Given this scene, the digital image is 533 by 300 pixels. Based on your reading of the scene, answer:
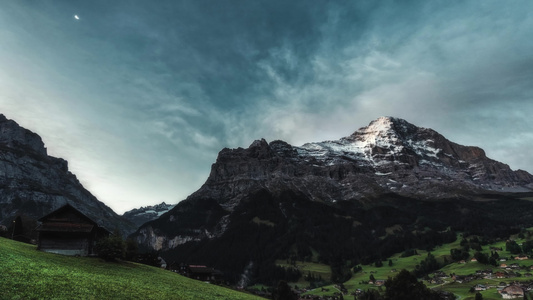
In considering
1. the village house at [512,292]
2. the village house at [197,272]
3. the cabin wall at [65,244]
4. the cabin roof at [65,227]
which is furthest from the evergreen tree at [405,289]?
the cabin roof at [65,227]

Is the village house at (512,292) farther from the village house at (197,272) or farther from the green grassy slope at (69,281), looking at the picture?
the green grassy slope at (69,281)

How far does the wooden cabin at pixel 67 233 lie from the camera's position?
5559cm

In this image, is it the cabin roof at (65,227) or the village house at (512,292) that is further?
the village house at (512,292)

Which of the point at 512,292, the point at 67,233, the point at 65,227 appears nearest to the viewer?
the point at 65,227

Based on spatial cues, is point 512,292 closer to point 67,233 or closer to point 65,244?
point 65,244

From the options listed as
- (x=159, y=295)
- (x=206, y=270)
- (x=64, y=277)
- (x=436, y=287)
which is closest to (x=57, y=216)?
(x=64, y=277)

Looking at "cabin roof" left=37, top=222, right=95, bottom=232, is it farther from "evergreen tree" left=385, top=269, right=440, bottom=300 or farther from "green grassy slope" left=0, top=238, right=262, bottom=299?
"evergreen tree" left=385, top=269, right=440, bottom=300

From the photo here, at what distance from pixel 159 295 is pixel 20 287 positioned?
43.8 ft

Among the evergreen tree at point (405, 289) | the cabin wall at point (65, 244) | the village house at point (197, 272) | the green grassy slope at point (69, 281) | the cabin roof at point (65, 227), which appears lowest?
the evergreen tree at point (405, 289)

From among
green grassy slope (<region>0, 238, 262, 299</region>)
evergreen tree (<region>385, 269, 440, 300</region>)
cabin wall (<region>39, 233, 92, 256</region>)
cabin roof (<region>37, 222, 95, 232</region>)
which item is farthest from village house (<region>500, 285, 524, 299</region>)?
cabin roof (<region>37, 222, 95, 232</region>)

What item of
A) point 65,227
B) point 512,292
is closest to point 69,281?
point 65,227

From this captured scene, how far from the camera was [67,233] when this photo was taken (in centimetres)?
5691

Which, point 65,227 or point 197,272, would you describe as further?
point 197,272

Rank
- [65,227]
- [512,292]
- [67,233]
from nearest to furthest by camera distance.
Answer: [65,227]
[67,233]
[512,292]
